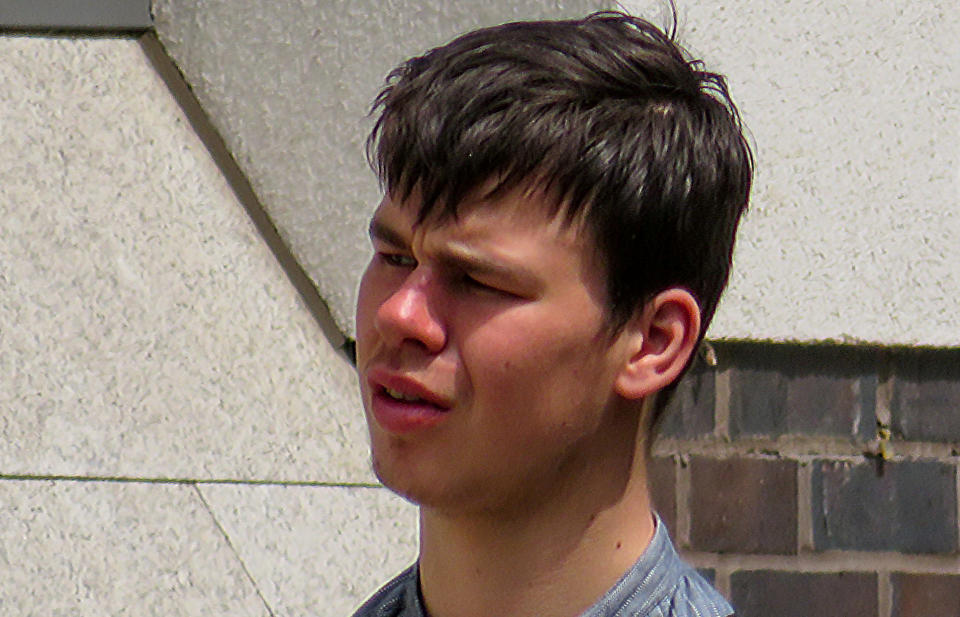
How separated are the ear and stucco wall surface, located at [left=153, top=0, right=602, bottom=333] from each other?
1.29 m

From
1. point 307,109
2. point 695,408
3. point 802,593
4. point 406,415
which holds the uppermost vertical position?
point 406,415

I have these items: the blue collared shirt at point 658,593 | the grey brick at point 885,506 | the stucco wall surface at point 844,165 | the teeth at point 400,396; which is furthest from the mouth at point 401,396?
the grey brick at point 885,506

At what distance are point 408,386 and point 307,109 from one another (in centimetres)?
142

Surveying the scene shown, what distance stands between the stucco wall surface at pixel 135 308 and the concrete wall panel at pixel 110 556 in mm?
52

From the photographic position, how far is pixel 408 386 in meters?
1.54

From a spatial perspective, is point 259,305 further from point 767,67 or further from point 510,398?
point 510,398

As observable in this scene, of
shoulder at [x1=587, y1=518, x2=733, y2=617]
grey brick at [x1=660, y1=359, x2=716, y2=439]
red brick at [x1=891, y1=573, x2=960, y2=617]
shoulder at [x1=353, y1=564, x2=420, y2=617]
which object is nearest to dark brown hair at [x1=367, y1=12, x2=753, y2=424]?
shoulder at [x1=587, y1=518, x2=733, y2=617]

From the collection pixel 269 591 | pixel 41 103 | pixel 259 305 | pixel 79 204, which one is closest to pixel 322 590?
pixel 269 591

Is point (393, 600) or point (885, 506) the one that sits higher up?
point (393, 600)

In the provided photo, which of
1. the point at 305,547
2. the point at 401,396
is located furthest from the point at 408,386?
the point at 305,547

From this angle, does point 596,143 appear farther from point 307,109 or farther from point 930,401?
point 930,401

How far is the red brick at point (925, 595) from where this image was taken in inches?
112

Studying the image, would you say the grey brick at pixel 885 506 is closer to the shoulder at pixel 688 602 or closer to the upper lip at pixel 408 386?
the shoulder at pixel 688 602

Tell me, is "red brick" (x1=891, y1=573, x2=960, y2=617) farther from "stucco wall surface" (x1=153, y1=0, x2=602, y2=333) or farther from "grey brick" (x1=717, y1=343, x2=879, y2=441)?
"stucco wall surface" (x1=153, y1=0, x2=602, y2=333)
